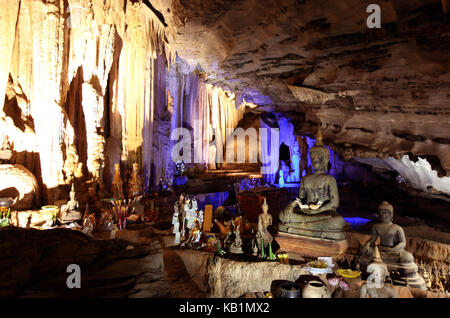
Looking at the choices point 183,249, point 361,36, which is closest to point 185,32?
point 361,36

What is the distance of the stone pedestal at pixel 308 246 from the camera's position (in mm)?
5309

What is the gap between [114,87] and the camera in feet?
37.1

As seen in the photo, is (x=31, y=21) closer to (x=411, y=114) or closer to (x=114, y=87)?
(x=114, y=87)

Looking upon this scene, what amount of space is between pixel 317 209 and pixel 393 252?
1516 mm

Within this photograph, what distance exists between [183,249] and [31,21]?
782 cm

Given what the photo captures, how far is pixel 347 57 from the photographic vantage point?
1005 centimetres

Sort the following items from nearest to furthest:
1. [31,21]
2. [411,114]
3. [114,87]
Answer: [31,21] < [411,114] < [114,87]

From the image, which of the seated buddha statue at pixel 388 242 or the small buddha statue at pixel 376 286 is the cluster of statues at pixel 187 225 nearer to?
the seated buddha statue at pixel 388 242

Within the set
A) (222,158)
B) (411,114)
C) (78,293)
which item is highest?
(411,114)

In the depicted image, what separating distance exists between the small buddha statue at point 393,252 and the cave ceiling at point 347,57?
5.35 m

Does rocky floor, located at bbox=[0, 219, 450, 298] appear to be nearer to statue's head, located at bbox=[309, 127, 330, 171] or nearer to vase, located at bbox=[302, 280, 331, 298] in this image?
vase, located at bbox=[302, 280, 331, 298]
